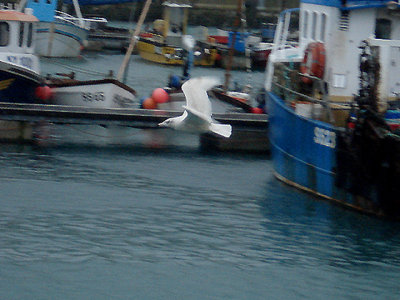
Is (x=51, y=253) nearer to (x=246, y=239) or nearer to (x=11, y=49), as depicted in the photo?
(x=246, y=239)

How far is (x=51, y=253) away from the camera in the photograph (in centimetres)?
1293

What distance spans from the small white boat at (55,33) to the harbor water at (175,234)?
16.6m

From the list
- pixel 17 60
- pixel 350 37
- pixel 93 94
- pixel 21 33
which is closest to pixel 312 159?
pixel 350 37

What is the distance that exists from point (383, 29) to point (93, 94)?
7.87 metres

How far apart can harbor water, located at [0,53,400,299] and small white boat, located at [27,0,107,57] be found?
1658 cm

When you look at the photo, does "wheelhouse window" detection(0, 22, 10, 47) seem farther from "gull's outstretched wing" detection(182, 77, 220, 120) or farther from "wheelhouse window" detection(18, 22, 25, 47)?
"gull's outstretched wing" detection(182, 77, 220, 120)

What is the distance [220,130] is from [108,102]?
9.70 m

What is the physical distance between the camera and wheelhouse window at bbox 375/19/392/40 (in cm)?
1600

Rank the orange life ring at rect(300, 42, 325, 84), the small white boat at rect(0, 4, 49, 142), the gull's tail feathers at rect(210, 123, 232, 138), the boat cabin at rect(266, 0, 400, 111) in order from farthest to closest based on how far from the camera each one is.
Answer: the small white boat at rect(0, 4, 49, 142), the orange life ring at rect(300, 42, 325, 84), the boat cabin at rect(266, 0, 400, 111), the gull's tail feathers at rect(210, 123, 232, 138)

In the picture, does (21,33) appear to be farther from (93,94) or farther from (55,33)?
(55,33)

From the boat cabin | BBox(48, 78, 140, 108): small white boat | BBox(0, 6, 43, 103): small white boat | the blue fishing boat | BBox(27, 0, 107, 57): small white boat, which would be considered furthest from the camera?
BBox(27, 0, 107, 57): small white boat

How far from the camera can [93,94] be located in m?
21.4

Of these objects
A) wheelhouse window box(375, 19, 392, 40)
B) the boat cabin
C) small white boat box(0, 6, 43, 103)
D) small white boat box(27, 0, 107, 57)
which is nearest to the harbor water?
small white boat box(0, 6, 43, 103)

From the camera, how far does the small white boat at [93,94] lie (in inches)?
837
